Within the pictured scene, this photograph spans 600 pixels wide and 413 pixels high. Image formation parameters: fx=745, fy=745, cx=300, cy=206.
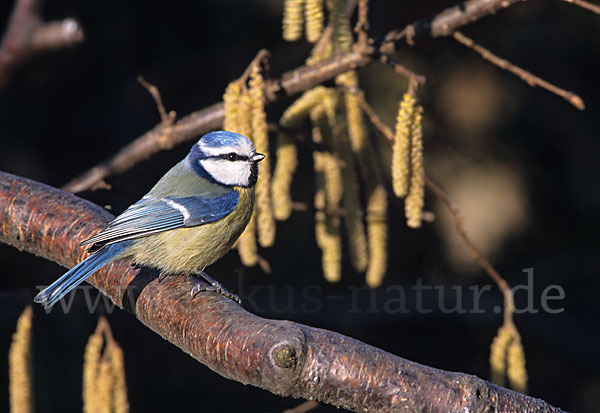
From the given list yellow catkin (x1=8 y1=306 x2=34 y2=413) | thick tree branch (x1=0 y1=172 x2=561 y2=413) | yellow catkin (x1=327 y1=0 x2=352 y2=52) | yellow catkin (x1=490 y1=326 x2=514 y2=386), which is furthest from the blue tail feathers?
yellow catkin (x1=490 y1=326 x2=514 y2=386)

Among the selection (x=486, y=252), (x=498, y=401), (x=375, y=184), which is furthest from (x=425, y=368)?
(x=486, y=252)

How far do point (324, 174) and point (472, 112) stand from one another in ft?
3.26

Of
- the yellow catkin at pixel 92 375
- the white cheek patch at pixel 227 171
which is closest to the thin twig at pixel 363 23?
the white cheek patch at pixel 227 171

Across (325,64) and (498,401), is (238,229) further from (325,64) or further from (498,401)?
(498,401)

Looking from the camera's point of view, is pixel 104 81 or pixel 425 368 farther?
pixel 104 81

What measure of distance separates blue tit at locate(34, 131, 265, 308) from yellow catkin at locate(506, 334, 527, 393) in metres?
0.69

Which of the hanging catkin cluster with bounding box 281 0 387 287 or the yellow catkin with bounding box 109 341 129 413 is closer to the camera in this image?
the yellow catkin with bounding box 109 341 129 413

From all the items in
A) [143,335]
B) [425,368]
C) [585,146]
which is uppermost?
[425,368]

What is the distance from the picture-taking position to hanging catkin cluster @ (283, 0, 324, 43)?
5.45ft

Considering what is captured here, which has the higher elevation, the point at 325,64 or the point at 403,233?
the point at 325,64

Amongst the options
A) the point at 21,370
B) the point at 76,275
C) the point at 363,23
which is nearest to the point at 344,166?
the point at 363,23

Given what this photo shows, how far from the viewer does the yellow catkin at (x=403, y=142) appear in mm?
1652

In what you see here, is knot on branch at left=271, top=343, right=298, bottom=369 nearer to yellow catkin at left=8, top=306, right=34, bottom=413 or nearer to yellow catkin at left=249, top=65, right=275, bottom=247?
yellow catkin at left=249, top=65, right=275, bottom=247

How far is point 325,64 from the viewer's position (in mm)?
1878
